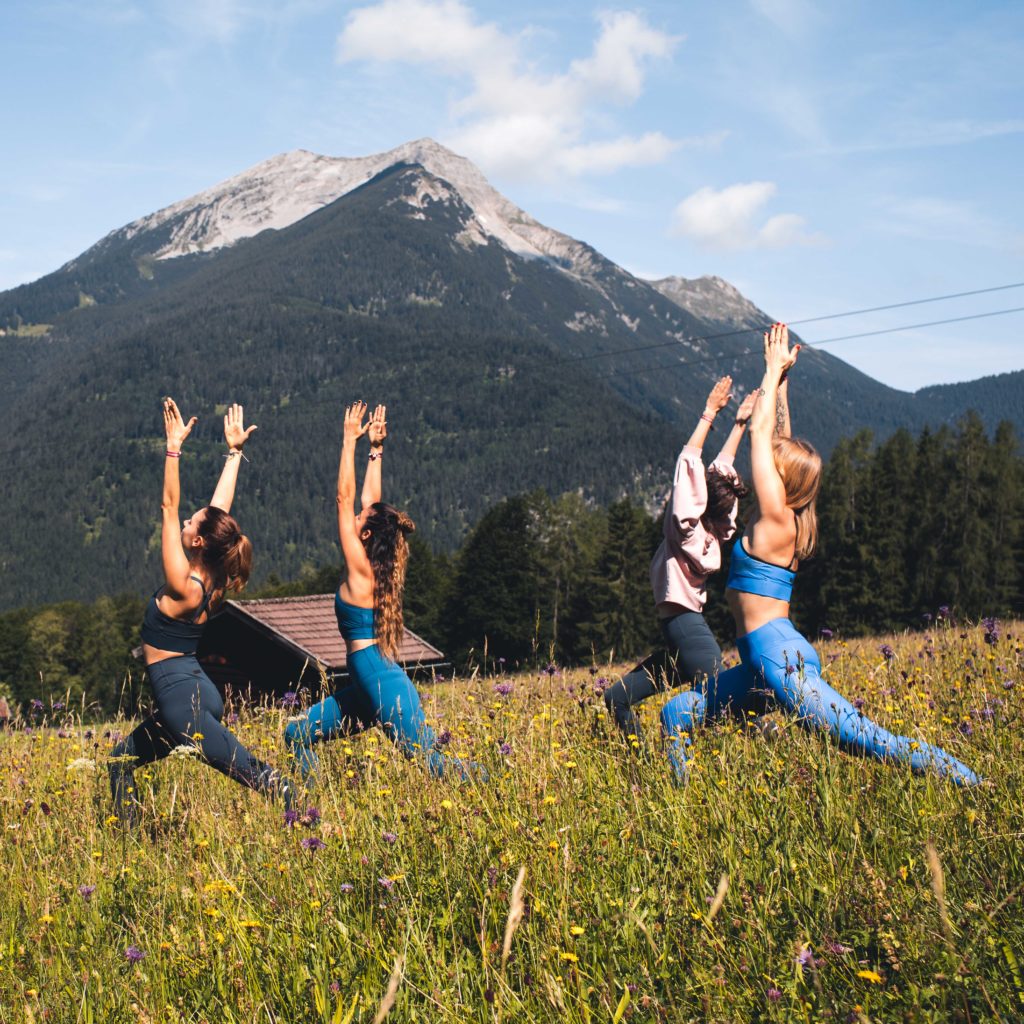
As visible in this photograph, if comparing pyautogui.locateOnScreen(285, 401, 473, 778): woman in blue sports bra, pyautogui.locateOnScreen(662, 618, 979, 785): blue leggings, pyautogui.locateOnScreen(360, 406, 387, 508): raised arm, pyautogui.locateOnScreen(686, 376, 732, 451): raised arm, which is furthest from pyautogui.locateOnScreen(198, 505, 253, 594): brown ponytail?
pyautogui.locateOnScreen(686, 376, 732, 451): raised arm

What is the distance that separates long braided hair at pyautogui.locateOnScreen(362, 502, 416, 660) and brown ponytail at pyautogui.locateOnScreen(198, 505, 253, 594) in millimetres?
712

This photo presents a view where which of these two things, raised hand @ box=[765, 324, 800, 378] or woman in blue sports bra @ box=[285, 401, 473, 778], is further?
woman in blue sports bra @ box=[285, 401, 473, 778]

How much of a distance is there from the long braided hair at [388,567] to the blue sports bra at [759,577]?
1.85m

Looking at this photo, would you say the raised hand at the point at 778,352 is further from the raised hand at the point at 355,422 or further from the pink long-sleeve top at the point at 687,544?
the raised hand at the point at 355,422

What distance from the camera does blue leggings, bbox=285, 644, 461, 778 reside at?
4945mm

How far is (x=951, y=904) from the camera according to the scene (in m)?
2.40

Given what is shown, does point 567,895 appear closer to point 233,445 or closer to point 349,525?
point 349,525

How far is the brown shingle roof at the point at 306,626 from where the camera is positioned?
2792cm

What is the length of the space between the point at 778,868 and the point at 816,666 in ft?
4.98

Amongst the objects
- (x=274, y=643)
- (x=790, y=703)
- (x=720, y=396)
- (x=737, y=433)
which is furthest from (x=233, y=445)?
(x=274, y=643)

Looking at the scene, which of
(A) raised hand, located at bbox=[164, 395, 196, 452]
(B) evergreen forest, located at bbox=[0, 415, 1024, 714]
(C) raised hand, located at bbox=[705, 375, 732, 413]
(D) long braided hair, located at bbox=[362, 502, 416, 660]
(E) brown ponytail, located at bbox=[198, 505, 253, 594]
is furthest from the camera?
(B) evergreen forest, located at bbox=[0, 415, 1024, 714]

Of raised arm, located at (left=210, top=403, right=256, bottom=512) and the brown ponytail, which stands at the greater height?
raised arm, located at (left=210, top=403, right=256, bottom=512)

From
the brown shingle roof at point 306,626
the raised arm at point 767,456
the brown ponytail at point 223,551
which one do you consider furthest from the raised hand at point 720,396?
the brown shingle roof at point 306,626

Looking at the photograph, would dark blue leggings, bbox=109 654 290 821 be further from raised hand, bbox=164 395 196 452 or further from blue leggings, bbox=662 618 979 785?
blue leggings, bbox=662 618 979 785
